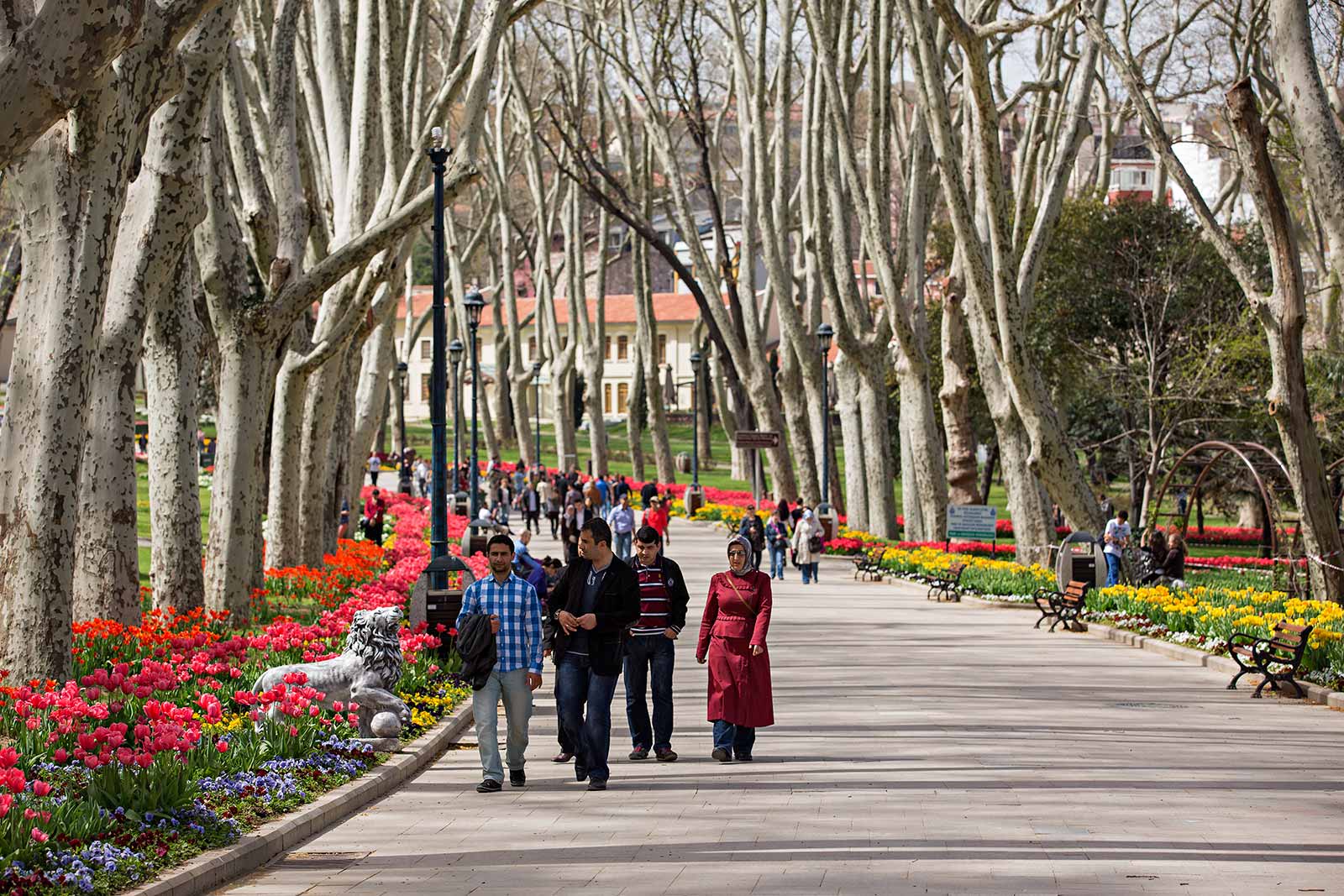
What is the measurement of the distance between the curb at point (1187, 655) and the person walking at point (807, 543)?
8615mm

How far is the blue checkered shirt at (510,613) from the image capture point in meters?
9.84

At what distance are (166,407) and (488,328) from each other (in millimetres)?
89905

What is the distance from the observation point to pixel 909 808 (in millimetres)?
9172

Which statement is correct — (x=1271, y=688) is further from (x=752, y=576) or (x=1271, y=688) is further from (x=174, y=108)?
(x=174, y=108)

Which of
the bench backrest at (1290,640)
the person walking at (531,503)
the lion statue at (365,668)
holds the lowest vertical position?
the bench backrest at (1290,640)

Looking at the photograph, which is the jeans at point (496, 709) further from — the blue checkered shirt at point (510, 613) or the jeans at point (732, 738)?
the jeans at point (732, 738)

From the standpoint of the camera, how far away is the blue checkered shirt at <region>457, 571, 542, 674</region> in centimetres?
984

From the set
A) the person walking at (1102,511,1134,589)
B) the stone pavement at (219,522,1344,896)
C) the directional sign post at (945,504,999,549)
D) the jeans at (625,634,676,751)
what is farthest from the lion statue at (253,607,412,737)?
the directional sign post at (945,504,999,549)

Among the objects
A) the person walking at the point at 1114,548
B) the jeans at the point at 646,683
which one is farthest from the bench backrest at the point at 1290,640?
the person walking at the point at 1114,548

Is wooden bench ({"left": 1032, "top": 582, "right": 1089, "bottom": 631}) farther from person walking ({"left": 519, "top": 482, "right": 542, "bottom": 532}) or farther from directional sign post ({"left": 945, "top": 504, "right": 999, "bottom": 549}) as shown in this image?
person walking ({"left": 519, "top": 482, "right": 542, "bottom": 532})

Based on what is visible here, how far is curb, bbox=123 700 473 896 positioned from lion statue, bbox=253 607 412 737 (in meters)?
0.45

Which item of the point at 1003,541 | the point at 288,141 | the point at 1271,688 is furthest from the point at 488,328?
the point at 1271,688

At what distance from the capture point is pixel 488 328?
106m

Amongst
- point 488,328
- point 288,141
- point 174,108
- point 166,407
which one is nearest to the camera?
point 174,108
